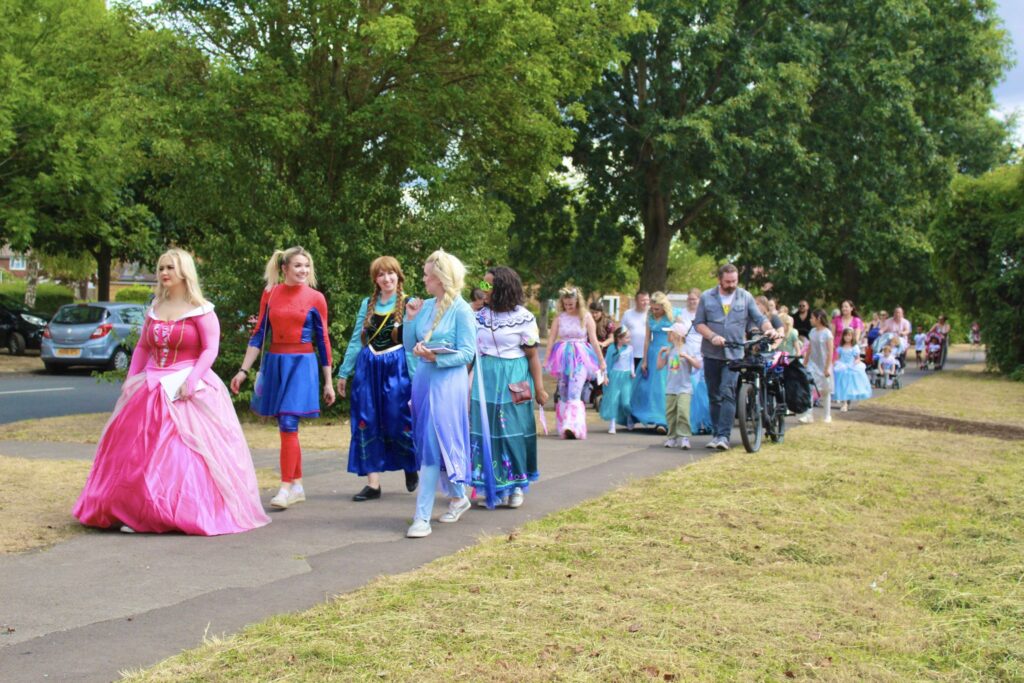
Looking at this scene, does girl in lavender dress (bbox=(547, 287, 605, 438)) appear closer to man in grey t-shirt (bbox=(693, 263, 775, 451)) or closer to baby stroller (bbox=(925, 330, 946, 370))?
man in grey t-shirt (bbox=(693, 263, 775, 451))

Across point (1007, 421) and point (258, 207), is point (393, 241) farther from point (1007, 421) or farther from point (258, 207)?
point (1007, 421)

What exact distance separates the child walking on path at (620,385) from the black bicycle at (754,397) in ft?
8.44

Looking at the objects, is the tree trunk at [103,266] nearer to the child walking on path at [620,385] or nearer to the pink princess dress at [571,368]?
the child walking on path at [620,385]

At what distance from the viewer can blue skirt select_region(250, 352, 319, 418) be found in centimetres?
841

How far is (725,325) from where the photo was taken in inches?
489

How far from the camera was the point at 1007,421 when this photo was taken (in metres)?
17.9

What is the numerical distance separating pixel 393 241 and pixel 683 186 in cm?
1302

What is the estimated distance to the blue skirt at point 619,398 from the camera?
15.2 meters

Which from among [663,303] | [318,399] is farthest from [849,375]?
[318,399]

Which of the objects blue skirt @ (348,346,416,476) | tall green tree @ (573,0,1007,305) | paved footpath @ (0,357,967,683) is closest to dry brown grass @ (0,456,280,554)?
paved footpath @ (0,357,967,683)

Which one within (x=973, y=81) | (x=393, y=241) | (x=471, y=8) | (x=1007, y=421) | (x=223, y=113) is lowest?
(x=1007, y=421)

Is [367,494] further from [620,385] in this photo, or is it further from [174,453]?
[620,385]

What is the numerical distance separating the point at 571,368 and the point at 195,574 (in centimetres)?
822

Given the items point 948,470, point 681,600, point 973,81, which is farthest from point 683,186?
point 681,600
